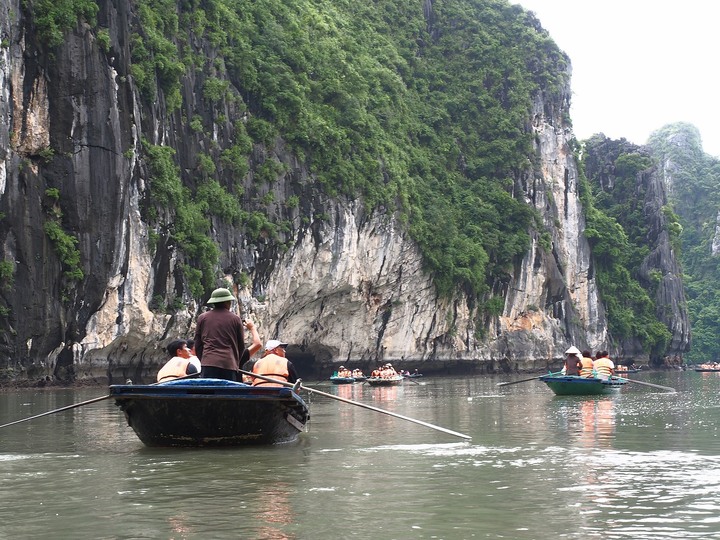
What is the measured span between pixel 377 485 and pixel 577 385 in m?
13.8

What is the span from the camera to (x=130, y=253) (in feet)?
91.9

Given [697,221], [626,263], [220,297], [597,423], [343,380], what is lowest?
[597,423]

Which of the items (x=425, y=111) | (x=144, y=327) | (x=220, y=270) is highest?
(x=425, y=111)

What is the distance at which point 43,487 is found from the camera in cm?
661

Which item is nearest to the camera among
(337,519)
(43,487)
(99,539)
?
(99,539)

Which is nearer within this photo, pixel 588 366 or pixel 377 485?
pixel 377 485

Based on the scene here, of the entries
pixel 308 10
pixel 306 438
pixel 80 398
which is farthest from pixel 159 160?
pixel 306 438

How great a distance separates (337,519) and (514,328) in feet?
149

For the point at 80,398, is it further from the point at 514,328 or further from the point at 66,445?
the point at 514,328

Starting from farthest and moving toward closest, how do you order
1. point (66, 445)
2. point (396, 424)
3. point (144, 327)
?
point (144, 327) < point (396, 424) < point (66, 445)

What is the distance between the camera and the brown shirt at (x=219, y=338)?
8.89 metres

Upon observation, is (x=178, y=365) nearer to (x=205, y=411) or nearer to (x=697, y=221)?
(x=205, y=411)

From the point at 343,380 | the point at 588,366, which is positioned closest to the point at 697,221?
the point at 343,380

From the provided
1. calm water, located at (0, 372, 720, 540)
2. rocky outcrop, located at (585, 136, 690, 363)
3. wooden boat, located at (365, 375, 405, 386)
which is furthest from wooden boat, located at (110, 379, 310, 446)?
rocky outcrop, located at (585, 136, 690, 363)
